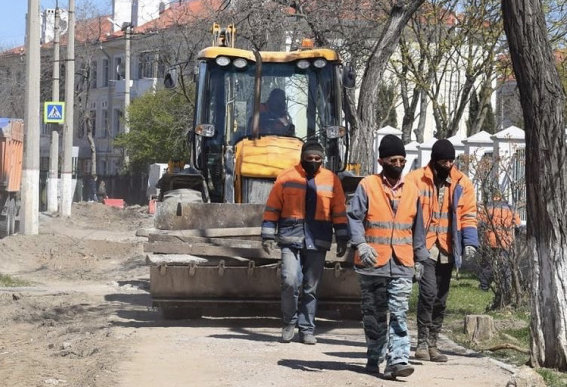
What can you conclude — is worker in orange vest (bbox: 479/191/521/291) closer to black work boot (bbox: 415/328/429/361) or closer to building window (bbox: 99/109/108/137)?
black work boot (bbox: 415/328/429/361)

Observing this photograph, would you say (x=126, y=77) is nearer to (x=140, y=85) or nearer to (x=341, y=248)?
(x=140, y=85)

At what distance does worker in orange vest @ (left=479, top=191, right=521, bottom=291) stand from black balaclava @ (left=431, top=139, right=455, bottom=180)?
12.9ft

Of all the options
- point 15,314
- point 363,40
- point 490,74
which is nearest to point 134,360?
point 15,314

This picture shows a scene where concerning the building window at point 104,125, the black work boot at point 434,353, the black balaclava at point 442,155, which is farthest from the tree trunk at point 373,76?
the building window at point 104,125

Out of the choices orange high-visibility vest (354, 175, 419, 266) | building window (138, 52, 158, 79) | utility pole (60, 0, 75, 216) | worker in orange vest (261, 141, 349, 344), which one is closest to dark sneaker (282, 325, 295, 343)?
worker in orange vest (261, 141, 349, 344)

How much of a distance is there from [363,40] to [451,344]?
15869 mm

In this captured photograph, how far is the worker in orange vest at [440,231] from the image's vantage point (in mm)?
10727

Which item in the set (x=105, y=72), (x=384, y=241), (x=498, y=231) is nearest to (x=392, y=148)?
(x=384, y=241)

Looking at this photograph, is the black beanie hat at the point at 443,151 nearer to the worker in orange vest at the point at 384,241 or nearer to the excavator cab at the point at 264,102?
the worker in orange vest at the point at 384,241

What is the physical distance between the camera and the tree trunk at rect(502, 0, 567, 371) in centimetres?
1023

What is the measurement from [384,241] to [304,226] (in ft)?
6.96

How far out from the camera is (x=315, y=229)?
12.0m

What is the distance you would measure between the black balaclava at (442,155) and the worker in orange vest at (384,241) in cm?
79

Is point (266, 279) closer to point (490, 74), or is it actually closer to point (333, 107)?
point (333, 107)
